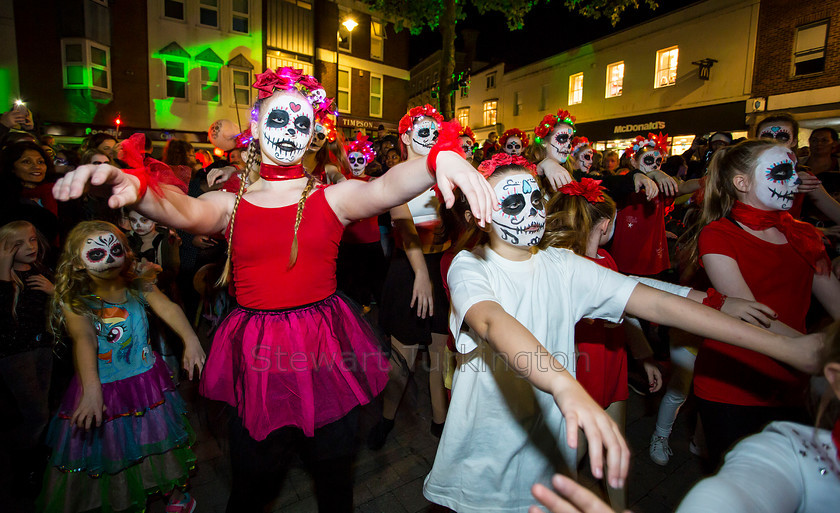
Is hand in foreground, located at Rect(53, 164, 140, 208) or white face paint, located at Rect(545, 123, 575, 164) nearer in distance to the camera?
hand in foreground, located at Rect(53, 164, 140, 208)

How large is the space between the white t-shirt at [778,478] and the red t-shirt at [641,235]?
3.87m

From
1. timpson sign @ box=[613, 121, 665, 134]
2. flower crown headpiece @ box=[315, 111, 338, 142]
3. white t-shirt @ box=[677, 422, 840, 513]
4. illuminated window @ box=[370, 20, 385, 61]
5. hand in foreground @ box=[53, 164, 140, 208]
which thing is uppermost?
illuminated window @ box=[370, 20, 385, 61]

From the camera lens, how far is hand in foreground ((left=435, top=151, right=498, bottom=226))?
51.7 inches

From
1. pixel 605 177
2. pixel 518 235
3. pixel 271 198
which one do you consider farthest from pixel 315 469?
pixel 605 177

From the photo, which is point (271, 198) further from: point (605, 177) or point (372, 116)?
point (372, 116)

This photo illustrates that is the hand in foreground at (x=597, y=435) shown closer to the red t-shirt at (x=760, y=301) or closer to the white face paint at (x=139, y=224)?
the red t-shirt at (x=760, y=301)

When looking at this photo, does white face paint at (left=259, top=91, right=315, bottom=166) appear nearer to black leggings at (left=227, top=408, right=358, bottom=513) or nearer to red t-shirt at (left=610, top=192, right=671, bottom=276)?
black leggings at (left=227, top=408, right=358, bottom=513)

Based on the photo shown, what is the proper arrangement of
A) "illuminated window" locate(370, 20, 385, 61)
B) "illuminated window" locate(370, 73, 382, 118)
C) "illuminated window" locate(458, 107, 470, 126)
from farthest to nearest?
"illuminated window" locate(458, 107, 470, 126), "illuminated window" locate(370, 73, 382, 118), "illuminated window" locate(370, 20, 385, 61)

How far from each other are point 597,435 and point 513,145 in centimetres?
512

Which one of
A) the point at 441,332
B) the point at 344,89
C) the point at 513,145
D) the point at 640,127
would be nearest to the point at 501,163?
the point at 441,332

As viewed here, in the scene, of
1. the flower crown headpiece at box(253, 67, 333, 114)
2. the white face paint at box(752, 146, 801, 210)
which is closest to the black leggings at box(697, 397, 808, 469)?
the white face paint at box(752, 146, 801, 210)

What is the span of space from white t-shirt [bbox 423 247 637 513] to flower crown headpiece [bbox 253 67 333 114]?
103 centimetres

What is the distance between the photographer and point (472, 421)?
1.85 m

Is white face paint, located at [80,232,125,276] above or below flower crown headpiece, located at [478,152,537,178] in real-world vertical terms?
below
